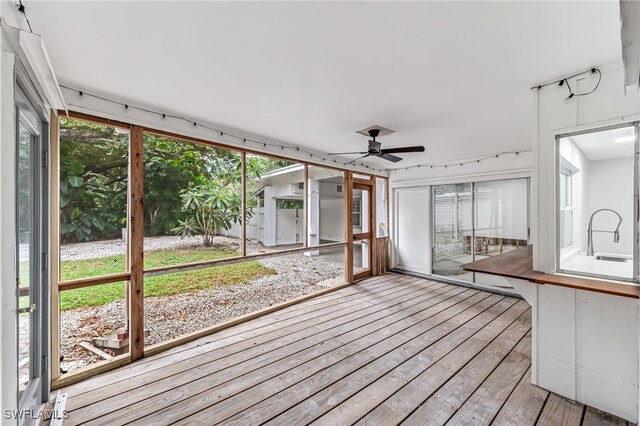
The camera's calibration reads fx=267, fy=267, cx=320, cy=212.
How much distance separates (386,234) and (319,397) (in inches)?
183

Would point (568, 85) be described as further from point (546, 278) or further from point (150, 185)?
point (150, 185)

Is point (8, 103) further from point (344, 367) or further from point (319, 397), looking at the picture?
point (344, 367)

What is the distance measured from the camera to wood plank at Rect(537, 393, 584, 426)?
1.81 m

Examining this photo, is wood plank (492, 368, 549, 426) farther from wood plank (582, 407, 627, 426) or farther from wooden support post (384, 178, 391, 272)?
wooden support post (384, 178, 391, 272)

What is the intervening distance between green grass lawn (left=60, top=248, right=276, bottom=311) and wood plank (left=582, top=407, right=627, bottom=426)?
361cm

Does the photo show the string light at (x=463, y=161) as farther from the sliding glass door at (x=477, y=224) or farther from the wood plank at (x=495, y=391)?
the wood plank at (x=495, y=391)

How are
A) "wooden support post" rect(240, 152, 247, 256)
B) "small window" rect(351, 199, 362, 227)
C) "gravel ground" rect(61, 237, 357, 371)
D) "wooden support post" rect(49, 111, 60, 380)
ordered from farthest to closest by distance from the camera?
"small window" rect(351, 199, 362, 227)
"wooden support post" rect(240, 152, 247, 256)
"gravel ground" rect(61, 237, 357, 371)
"wooden support post" rect(49, 111, 60, 380)

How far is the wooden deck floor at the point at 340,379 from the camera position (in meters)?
1.88

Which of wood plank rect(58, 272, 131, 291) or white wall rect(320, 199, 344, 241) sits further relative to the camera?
white wall rect(320, 199, 344, 241)

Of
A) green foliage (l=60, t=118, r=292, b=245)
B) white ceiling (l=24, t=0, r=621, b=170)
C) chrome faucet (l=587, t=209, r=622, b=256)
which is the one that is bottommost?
chrome faucet (l=587, t=209, r=622, b=256)

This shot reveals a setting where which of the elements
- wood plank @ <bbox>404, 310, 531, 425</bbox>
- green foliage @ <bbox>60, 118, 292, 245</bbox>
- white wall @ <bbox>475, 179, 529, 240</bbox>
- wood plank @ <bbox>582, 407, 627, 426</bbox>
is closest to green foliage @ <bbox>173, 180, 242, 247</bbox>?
green foliage @ <bbox>60, 118, 292, 245</bbox>

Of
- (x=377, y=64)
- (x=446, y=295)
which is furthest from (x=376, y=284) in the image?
(x=377, y=64)

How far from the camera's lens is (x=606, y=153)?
2.38 meters

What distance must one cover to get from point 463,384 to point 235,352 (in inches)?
83.2
